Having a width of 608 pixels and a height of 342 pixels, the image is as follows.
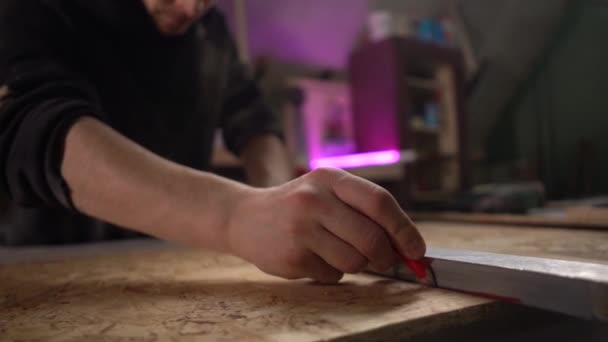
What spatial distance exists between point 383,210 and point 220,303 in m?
0.17

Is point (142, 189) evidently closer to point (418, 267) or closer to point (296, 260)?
point (296, 260)

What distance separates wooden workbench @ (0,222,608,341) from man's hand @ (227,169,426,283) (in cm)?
3

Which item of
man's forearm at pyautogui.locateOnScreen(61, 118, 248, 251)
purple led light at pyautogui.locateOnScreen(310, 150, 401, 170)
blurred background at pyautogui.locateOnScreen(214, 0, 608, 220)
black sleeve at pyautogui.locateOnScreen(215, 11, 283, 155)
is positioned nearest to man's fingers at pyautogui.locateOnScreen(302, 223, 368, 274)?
man's forearm at pyautogui.locateOnScreen(61, 118, 248, 251)

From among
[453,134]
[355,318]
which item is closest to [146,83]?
[355,318]

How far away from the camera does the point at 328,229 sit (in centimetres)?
38

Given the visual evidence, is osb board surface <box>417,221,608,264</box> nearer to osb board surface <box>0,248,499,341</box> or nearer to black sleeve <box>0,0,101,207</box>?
osb board surface <box>0,248,499,341</box>

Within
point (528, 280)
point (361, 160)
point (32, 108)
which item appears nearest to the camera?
point (528, 280)

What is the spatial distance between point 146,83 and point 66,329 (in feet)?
2.49

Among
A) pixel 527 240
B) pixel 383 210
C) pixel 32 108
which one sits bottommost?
pixel 527 240

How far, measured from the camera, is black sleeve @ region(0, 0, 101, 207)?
504 millimetres

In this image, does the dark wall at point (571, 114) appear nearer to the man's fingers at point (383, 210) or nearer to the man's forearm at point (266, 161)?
the man's forearm at point (266, 161)

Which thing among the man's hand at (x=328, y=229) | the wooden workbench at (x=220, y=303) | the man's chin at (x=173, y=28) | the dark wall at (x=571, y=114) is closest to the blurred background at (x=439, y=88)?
the dark wall at (x=571, y=114)

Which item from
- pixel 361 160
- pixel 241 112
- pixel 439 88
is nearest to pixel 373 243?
pixel 241 112

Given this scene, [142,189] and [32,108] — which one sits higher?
[32,108]
